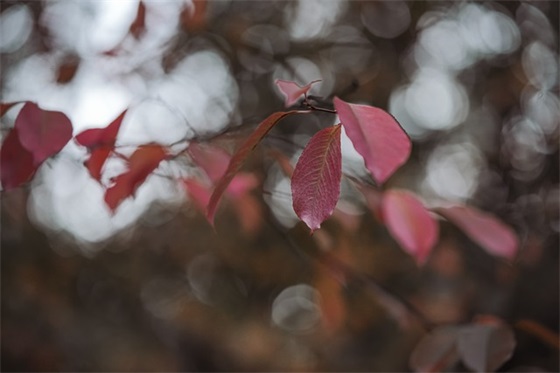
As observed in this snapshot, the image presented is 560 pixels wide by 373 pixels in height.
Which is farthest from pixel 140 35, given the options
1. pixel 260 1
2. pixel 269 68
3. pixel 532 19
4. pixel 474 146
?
pixel 474 146

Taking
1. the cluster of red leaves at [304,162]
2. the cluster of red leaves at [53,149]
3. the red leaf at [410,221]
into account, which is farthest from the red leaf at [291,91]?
the red leaf at [410,221]

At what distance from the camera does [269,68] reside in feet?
6.20

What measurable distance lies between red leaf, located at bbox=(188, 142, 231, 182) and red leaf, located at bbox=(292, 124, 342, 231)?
32 centimetres

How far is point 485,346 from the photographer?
2.64 ft

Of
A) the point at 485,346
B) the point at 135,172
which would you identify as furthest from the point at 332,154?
the point at 485,346

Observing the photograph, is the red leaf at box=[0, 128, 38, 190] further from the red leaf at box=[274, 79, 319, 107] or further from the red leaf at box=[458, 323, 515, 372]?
the red leaf at box=[458, 323, 515, 372]

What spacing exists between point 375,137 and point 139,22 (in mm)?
792

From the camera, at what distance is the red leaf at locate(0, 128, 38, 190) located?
0.66 m

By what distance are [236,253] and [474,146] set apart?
0.96 m

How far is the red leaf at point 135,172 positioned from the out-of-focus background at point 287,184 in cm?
69

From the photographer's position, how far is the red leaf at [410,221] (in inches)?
36.3

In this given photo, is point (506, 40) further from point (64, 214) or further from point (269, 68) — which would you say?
point (64, 214)

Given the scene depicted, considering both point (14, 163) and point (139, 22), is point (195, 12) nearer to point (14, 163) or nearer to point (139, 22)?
point (139, 22)

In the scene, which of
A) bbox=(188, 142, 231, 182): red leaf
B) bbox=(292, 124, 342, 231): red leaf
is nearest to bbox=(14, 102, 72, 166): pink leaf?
bbox=(188, 142, 231, 182): red leaf
